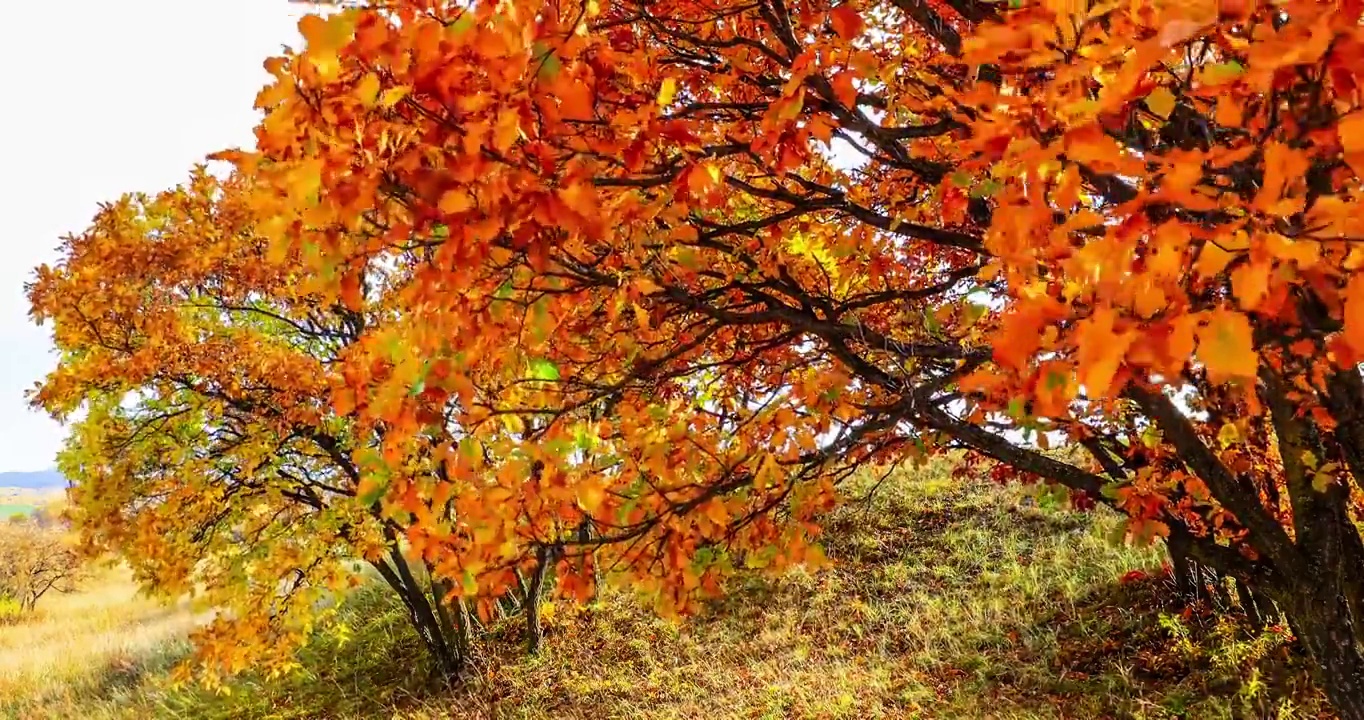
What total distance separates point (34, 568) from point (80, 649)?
41.3ft

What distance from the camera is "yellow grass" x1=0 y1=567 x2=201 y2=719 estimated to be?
1329cm

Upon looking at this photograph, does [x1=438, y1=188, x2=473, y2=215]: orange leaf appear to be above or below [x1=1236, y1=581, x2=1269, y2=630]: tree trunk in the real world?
above

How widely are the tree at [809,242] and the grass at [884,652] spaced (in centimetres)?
320

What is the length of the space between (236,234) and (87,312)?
5.68 ft

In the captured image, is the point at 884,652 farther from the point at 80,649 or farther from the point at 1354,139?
the point at 80,649

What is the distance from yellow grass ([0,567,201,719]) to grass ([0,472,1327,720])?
0.45 ft

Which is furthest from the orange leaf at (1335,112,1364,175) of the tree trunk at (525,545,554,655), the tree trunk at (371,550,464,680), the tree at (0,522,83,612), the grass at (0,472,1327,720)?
the tree at (0,522,83,612)

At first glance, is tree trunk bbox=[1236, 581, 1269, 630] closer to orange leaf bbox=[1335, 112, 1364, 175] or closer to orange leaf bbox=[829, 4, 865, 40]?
orange leaf bbox=[829, 4, 865, 40]

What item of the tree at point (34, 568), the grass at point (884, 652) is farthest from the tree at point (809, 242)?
the tree at point (34, 568)

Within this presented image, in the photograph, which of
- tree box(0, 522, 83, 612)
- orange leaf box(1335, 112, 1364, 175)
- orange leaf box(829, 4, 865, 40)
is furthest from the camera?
tree box(0, 522, 83, 612)

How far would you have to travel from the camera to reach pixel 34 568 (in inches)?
987

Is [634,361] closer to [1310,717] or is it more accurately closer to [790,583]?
[1310,717]

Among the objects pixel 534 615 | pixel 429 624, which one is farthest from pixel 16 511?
pixel 534 615

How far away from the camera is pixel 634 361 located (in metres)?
3.88
